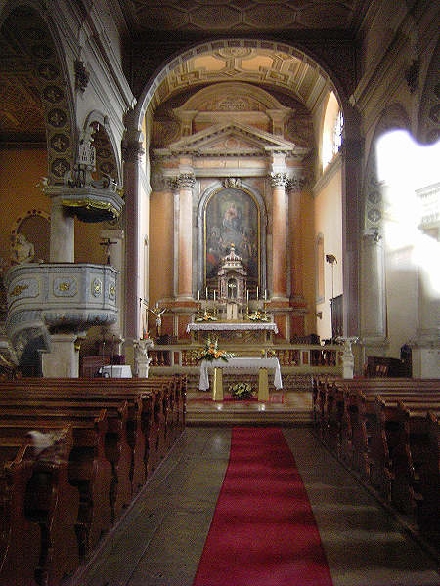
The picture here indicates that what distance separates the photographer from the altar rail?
13.8 meters

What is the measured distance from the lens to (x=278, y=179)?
19.0 meters

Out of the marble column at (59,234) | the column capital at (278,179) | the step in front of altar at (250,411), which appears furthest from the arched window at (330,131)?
the marble column at (59,234)

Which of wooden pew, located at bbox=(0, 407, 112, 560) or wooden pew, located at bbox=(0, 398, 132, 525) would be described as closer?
wooden pew, located at bbox=(0, 407, 112, 560)

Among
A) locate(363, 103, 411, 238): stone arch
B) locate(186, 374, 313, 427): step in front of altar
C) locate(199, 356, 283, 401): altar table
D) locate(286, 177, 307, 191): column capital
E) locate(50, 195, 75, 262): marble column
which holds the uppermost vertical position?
locate(286, 177, 307, 191): column capital

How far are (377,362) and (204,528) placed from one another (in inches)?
346

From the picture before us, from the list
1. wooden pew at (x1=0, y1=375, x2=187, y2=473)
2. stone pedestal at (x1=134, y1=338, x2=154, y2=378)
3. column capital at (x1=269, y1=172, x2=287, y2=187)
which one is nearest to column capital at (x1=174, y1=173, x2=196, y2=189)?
column capital at (x1=269, y1=172, x2=287, y2=187)

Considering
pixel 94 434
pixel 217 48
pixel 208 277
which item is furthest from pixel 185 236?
pixel 94 434

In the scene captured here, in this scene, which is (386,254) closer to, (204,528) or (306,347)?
(306,347)

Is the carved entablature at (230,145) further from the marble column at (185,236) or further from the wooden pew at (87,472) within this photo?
the wooden pew at (87,472)

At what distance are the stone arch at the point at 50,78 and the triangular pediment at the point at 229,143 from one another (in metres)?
8.19

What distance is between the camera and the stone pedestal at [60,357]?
9594 millimetres

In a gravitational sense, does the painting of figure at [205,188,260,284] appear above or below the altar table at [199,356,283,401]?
above

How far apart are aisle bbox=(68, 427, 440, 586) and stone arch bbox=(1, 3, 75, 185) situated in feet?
21.0

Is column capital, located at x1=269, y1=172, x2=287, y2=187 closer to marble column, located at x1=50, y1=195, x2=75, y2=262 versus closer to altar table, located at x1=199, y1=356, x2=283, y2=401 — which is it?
altar table, located at x1=199, y1=356, x2=283, y2=401
